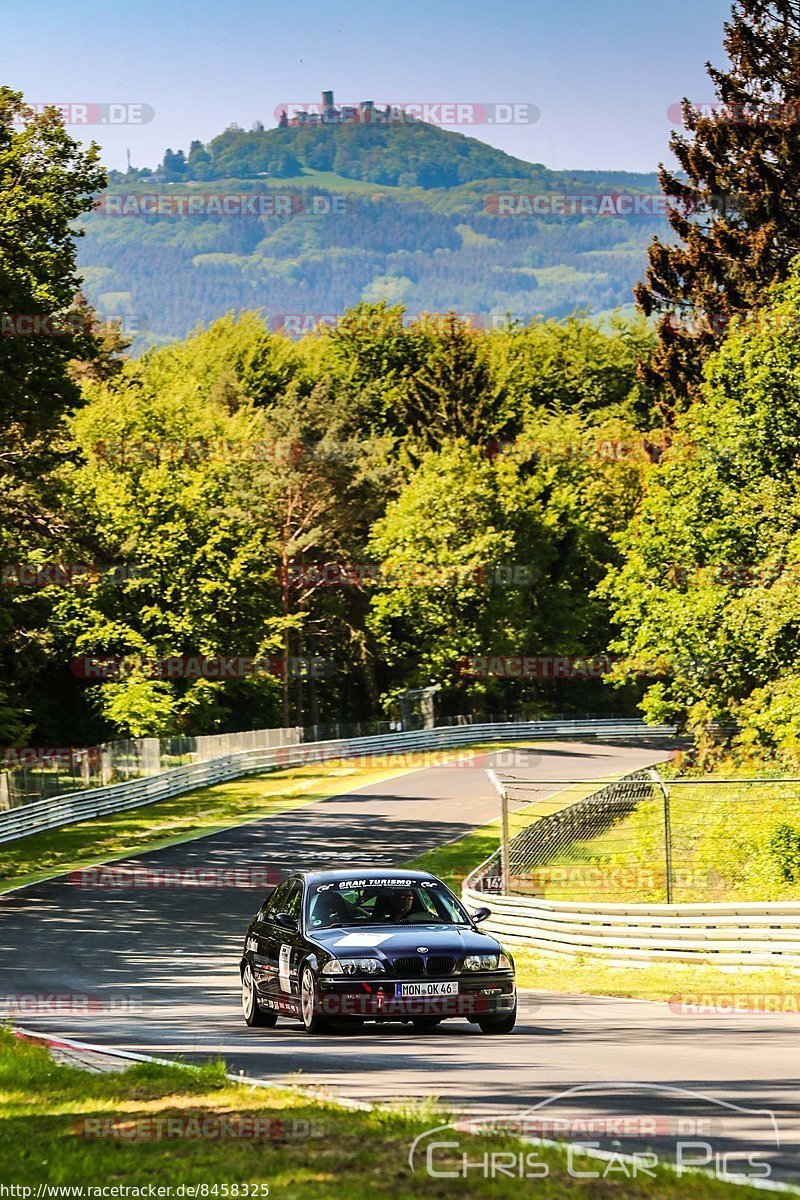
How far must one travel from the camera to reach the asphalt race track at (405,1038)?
898 centimetres

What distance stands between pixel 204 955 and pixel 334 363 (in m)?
79.3

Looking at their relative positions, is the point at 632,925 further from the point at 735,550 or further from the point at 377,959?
the point at 735,550

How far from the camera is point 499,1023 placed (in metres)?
13.8

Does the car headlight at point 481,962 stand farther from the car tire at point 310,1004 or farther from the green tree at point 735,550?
the green tree at point 735,550

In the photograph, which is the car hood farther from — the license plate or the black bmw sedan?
the license plate

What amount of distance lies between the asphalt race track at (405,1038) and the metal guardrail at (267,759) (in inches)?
425

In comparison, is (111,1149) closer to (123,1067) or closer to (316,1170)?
(316,1170)

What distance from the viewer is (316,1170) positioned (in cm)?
717

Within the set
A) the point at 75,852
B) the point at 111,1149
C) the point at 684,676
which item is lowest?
the point at 75,852

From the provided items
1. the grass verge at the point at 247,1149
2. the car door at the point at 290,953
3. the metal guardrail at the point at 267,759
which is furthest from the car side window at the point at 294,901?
the metal guardrail at the point at 267,759

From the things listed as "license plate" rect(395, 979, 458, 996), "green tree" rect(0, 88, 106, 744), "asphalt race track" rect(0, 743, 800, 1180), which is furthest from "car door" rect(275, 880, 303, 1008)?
"green tree" rect(0, 88, 106, 744)

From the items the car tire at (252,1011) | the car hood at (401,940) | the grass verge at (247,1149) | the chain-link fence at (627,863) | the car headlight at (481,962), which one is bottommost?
the chain-link fence at (627,863)

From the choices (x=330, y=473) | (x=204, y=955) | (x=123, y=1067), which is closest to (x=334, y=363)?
(x=330, y=473)

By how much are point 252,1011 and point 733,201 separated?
47116 millimetres
